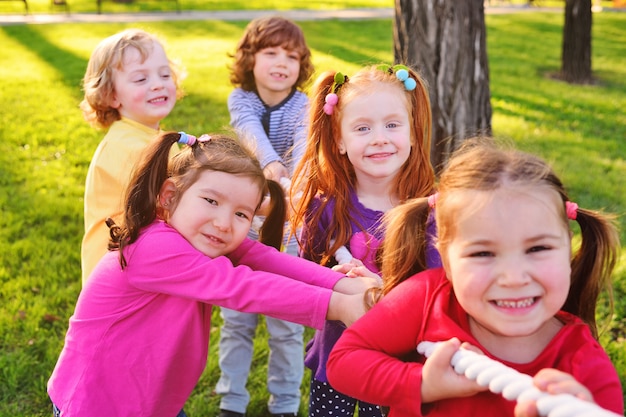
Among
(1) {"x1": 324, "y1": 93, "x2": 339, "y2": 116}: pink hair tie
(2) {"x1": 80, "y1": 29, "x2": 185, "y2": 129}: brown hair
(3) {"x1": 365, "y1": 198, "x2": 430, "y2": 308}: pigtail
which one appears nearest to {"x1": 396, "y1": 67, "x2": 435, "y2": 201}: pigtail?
(1) {"x1": 324, "y1": 93, "x2": 339, "y2": 116}: pink hair tie

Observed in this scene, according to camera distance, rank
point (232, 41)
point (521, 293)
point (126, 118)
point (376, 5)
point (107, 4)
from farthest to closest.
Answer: point (376, 5)
point (107, 4)
point (232, 41)
point (126, 118)
point (521, 293)

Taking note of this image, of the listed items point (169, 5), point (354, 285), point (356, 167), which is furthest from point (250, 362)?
point (169, 5)

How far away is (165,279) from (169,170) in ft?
1.31

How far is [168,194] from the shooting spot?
2336 mm

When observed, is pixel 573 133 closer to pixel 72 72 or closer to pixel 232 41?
pixel 72 72

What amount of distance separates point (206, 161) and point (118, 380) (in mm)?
725

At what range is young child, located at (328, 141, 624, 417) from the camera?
1588 mm

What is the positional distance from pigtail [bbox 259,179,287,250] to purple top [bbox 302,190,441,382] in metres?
0.14

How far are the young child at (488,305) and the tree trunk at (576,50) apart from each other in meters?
9.99

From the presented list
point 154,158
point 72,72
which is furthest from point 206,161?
point 72,72

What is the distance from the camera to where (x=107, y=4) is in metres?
20.1

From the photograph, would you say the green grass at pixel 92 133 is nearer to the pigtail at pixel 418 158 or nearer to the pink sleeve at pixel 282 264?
the pigtail at pixel 418 158

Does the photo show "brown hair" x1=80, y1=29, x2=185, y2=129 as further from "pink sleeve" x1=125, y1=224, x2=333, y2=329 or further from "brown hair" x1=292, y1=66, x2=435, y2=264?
"pink sleeve" x1=125, y1=224, x2=333, y2=329

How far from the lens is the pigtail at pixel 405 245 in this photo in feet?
6.51
